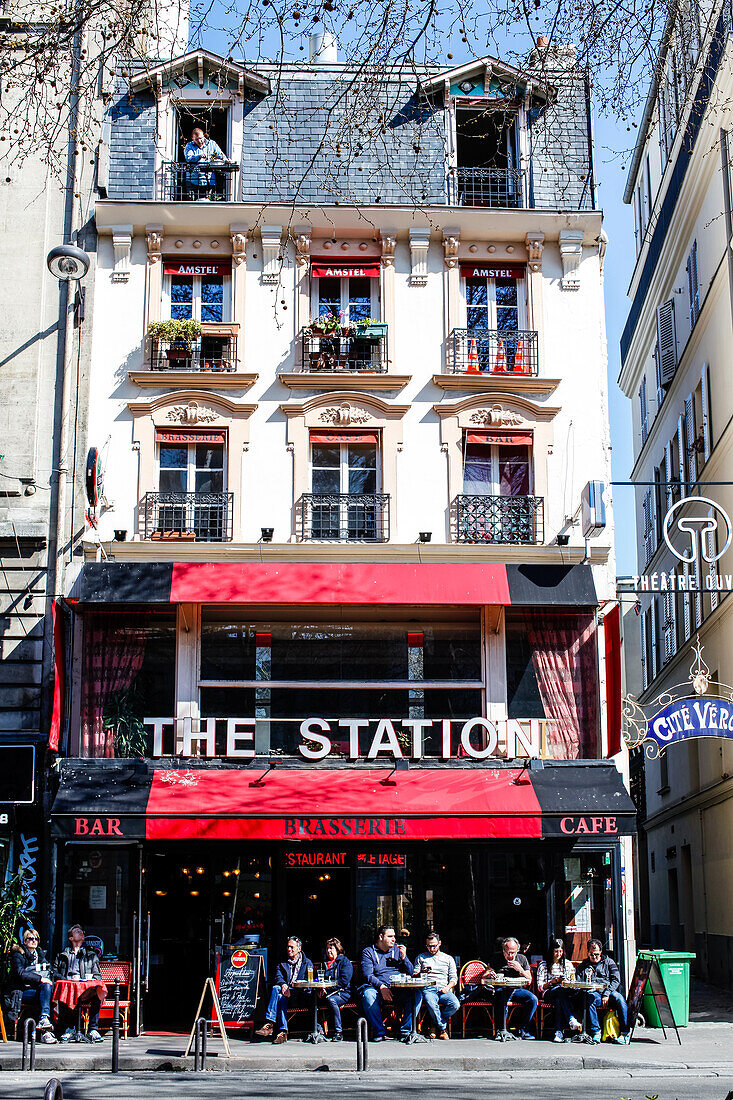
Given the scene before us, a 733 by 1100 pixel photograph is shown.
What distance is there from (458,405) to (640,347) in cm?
1677

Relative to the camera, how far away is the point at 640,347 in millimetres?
35969

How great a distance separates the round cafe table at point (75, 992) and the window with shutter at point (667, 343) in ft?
62.6

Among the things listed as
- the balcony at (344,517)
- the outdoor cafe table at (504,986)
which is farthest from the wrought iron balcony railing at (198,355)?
the outdoor cafe table at (504,986)

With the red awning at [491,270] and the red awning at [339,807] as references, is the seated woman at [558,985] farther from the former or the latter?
the red awning at [491,270]

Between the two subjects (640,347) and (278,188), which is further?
(640,347)

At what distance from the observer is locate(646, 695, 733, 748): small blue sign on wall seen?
18500 millimetres

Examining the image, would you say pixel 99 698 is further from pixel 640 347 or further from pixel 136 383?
pixel 640 347

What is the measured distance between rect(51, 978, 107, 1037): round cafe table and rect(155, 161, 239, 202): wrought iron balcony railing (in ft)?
41.2

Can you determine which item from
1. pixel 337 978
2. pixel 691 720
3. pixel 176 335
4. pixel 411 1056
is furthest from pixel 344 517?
pixel 411 1056

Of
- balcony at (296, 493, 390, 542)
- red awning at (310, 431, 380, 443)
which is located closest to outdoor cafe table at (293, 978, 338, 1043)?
balcony at (296, 493, 390, 542)

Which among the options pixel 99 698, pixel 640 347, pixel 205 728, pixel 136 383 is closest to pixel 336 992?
pixel 205 728

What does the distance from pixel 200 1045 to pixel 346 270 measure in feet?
41.0

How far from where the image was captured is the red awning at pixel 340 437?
2075cm

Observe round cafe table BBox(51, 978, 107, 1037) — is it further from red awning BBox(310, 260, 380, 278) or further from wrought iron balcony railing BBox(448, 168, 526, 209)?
wrought iron balcony railing BBox(448, 168, 526, 209)
